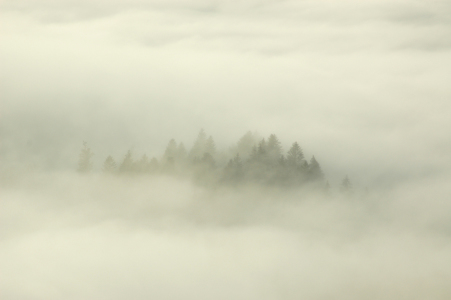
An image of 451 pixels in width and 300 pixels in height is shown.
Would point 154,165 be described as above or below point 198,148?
below

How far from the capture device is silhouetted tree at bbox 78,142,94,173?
190 ft

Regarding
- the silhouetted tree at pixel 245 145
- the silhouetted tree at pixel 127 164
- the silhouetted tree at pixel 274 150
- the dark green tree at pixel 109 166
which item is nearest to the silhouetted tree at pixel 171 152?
the silhouetted tree at pixel 127 164

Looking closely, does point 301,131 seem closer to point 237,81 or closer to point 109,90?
point 109,90

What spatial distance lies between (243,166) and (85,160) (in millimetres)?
14999

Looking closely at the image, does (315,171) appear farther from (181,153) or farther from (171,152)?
(171,152)

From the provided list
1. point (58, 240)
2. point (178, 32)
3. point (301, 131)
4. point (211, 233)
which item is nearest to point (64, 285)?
point (58, 240)

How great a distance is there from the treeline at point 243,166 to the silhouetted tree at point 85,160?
9.56ft

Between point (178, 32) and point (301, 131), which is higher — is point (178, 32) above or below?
above

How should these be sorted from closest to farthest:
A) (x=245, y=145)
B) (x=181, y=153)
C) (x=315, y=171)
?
(x=315, y=171) → (x=245, y=145) → (x=181, y=153)

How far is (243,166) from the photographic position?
174 ft

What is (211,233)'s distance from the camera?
5156cm

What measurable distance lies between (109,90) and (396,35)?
73980 millimetres

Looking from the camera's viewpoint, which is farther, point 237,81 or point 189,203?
point 237,81

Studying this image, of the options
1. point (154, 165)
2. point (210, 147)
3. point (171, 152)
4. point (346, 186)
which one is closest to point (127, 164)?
point (154, 165)
